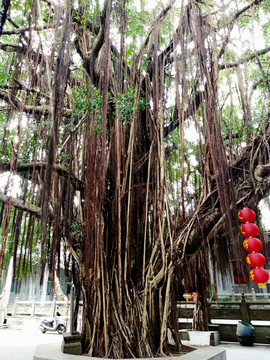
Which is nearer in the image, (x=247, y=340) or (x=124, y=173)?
(x=124, y=173)

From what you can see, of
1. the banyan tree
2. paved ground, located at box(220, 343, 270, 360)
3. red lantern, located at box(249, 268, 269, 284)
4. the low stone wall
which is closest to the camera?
the low stone wall

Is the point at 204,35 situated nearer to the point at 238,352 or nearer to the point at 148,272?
the point at 148,272

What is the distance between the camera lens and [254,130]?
11.4ft

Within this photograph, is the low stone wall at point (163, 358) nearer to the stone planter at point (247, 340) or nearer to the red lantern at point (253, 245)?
the red lantern at point (253, 245)

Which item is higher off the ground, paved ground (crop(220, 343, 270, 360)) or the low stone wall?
the low stone wall

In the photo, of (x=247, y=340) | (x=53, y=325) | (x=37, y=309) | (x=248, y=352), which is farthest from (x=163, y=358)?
(x=37, y=309)

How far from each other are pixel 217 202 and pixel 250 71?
278 centimetres

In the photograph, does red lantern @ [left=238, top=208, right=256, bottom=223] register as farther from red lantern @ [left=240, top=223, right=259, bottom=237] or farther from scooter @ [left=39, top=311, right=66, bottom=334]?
scooter @ [left=39, top=311, right=66, bottom=334]

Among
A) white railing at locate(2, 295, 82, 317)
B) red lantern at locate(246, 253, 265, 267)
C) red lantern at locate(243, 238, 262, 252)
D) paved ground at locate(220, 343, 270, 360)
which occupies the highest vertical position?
red lantern at locate(243, 238, 262, 252)

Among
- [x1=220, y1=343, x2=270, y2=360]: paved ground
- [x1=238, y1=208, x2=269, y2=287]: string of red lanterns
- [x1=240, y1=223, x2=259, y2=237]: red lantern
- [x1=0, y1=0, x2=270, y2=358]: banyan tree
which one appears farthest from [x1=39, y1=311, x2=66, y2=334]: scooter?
[x1=240, y1=223, x2=259, y2=237]: red lantern

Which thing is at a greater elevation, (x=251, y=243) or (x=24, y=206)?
A: (x=24, y=206)

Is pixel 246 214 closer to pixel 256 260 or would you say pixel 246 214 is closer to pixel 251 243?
pixel 251 243

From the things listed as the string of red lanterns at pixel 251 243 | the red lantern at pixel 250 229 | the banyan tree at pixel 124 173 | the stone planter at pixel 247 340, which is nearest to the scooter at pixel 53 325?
the stone planter at pixel 247 340

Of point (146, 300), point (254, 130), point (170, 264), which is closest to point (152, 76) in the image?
point (254, 130)
